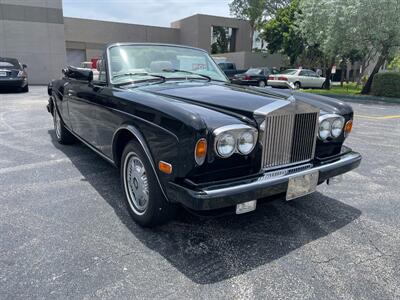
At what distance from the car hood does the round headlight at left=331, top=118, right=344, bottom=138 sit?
11 cm

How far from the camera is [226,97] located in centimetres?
303

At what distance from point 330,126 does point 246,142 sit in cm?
113

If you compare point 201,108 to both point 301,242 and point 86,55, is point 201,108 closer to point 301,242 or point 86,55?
point 301,242

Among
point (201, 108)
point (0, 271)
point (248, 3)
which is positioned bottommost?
point (0, 271)

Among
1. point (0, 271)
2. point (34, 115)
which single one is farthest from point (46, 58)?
point (0, 271)

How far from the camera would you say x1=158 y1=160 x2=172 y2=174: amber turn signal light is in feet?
8.13

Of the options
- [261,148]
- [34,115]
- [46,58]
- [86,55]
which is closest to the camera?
[261,148]

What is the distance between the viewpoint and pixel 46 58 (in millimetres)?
23672

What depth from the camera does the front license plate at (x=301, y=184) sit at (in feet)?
8.80

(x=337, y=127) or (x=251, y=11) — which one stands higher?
(x=251, y=11)

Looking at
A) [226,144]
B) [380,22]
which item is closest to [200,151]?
[226,144]

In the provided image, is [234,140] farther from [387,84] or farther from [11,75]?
[387,84]

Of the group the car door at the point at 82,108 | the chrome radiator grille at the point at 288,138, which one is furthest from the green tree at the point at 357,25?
the chrome radiator grille at the point at 288,138

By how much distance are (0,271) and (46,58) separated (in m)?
24.5
